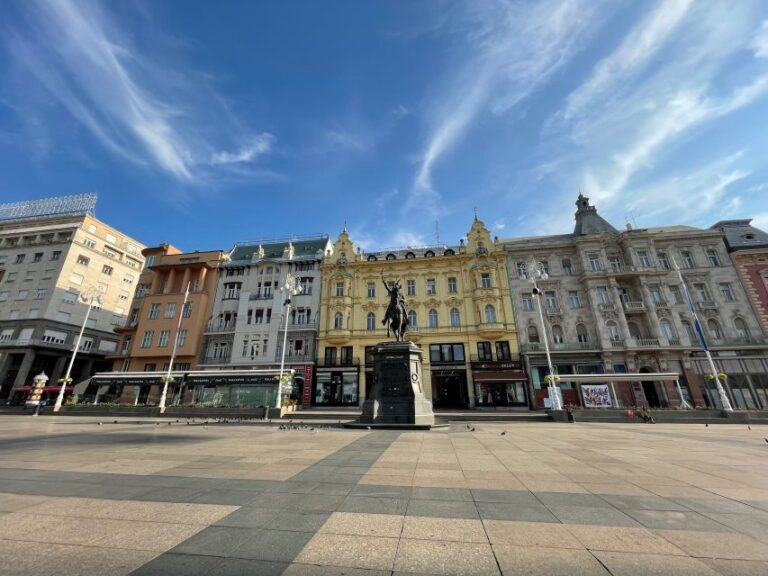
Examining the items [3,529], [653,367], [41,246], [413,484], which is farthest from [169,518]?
[41,246]

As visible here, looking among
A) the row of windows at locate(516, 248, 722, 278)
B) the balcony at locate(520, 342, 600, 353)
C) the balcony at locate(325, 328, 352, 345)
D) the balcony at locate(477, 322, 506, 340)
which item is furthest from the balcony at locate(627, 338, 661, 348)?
the balcony at locate(325, 328, 352, 345)

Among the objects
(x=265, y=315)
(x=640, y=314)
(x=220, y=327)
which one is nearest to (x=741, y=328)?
(x=640, y=314)

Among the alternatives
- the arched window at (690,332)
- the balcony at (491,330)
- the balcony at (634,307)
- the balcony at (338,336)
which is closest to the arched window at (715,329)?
the arched window at (690,332)

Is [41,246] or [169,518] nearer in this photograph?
[169,518]

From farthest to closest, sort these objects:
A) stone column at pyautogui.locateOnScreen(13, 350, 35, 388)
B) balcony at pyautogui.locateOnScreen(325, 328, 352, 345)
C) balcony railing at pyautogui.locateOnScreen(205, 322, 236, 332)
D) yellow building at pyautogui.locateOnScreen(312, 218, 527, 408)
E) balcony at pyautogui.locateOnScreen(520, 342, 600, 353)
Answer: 1. balcony railing at pyautogui.locateOnScreen(205, 322, 236, 332)
2. stone column at pyautogui.locateOnScreen(13, 350, 35, 388)
3. balcony at pyautogui.locateOnScreen(325, 328, 352, 345)
4. yellow building at pyautogui.locateOnScreen(312, 218, 527, 408)
5. balcony at pyautogui.locateOnScreen(520, 342, 600, 353)

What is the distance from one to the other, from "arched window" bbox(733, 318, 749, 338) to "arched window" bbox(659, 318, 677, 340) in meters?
5.62

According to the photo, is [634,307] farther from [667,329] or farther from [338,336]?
[338,336]

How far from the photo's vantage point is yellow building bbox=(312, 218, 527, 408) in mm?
34438

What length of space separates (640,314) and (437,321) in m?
20.8

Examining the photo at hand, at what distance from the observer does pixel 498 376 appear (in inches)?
1315

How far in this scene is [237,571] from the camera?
2881mm

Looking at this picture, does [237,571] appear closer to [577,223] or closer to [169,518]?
[169,518]

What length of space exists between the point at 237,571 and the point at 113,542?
5.53 ft

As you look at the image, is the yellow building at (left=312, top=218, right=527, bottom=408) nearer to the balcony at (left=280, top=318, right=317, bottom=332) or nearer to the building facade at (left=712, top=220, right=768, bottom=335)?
the balcony at (left=280, top=318, right=317, bottom=332)
